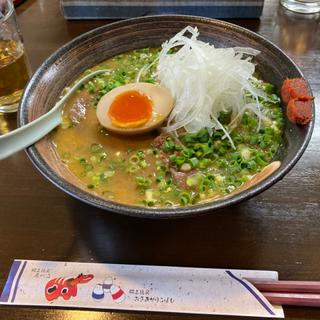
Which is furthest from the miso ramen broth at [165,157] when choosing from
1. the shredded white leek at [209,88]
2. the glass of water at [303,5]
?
the glass of water at [303,5]

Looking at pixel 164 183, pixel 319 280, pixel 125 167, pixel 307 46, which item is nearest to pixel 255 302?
pixel 319 280

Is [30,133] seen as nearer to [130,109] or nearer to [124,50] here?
[130,109]

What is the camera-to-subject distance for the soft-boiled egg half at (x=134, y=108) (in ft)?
5.03

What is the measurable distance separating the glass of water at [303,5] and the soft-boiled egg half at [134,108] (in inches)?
48.3

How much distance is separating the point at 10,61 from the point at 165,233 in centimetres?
104

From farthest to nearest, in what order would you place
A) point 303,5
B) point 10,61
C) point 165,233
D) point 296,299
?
point 303,5
point 10,61
point 165,233
point 296,299

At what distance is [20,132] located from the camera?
1.35 metres

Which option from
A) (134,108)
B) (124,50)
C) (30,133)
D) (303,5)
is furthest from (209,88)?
(303,5)

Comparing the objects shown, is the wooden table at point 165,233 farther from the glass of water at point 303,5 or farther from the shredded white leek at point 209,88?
the glass of water at point 303,5

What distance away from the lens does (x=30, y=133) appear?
139cm

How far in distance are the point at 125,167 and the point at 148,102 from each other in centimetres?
30

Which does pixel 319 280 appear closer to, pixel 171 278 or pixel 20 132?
pixel 171 278

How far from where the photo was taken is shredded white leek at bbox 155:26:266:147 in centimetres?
154

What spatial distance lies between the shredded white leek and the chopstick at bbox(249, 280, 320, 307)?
22.5 inches
